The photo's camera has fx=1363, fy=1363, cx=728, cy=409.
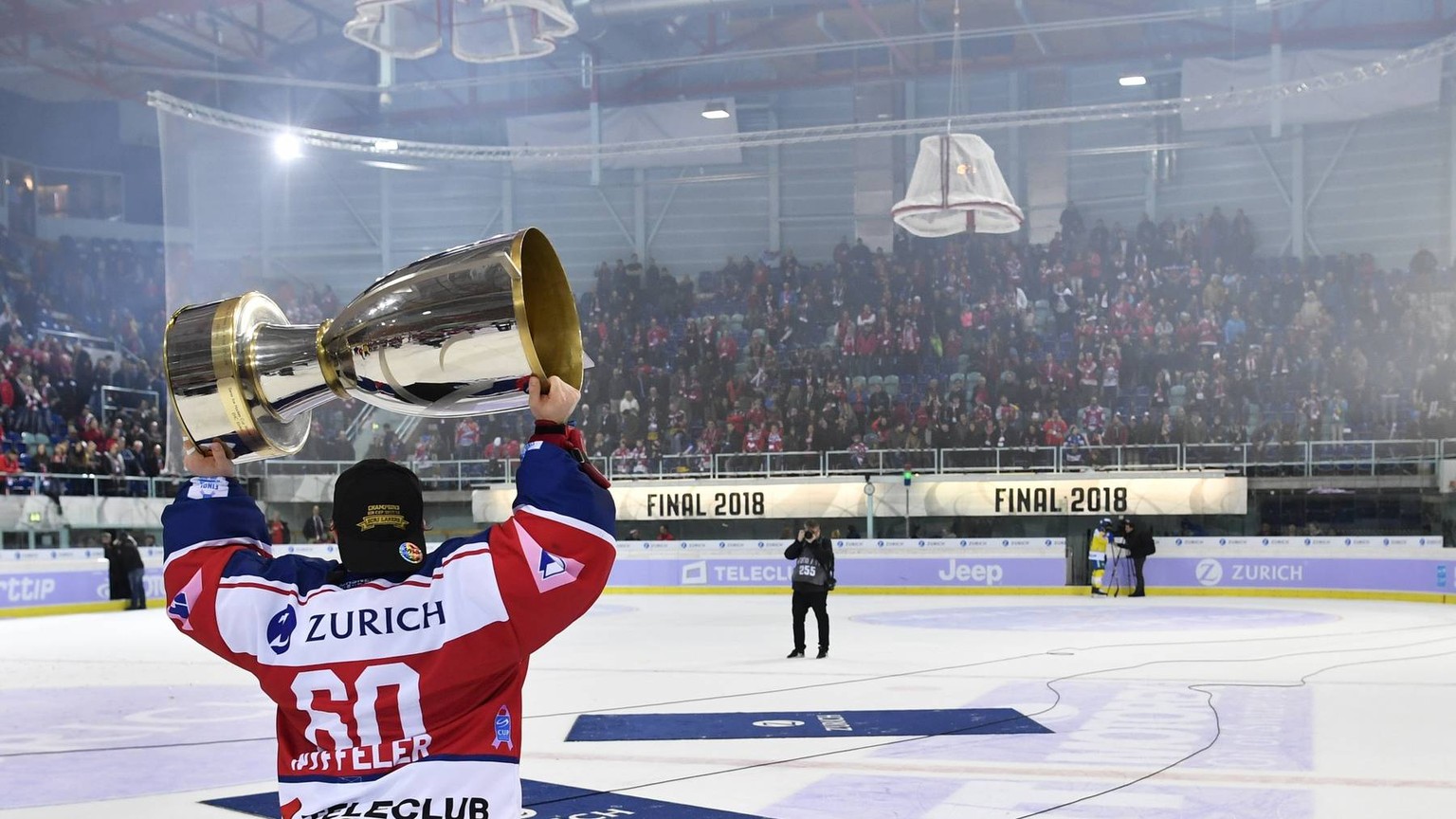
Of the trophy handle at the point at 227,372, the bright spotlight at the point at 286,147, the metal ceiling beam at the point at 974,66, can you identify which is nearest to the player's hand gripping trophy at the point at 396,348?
the trophy handle at the point at 227,372

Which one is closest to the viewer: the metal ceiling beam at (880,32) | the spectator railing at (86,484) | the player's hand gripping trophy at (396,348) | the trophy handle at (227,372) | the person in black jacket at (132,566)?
the player's hand gripping trophy at (396,348)

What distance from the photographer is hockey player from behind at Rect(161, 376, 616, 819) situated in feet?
6.98

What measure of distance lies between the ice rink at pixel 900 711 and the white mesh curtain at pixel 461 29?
991cm

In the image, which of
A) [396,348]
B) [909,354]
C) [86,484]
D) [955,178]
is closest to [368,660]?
[396,348]

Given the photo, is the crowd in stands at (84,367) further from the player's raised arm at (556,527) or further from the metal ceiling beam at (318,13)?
the player's raised arm at (556,527)

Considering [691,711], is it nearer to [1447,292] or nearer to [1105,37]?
[1447,292]

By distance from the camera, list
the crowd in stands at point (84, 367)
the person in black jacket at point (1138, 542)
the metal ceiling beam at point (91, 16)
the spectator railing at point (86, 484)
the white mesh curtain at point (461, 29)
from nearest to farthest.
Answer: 1. the white mesh curtain at point (461, 29)
2. the spectator railing at point (86, 484)
3. the person in black jacket at point (1138, 542)
4. the crowd in stands at point (84, 367)
5. the metal ceiling beam at point (91, 16)

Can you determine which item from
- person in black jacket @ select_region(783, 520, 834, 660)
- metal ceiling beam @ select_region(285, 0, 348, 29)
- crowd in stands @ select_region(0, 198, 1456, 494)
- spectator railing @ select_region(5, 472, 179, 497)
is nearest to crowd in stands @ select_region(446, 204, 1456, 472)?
Result: crowd in stands @ select_region(0, 198, 1456, 494)

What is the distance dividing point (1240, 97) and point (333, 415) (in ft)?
68.6

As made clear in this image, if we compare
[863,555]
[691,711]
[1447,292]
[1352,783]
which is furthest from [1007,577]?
[1352,783]

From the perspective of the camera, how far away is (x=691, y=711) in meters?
9.60

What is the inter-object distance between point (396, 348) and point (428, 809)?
2.66ft

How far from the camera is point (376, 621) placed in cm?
217

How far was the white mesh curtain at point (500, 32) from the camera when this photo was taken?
73.4ft
